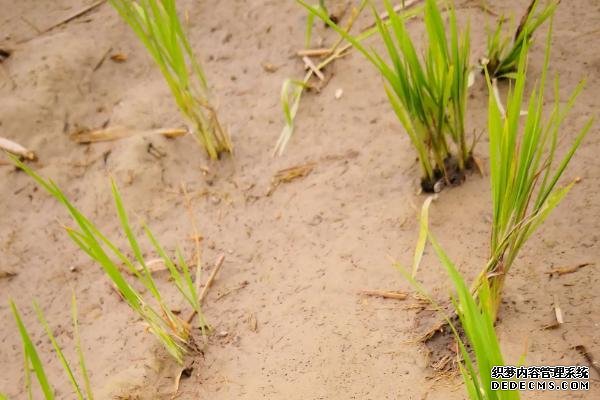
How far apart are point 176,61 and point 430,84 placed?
0.58 meters

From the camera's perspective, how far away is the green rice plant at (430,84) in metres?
1.26

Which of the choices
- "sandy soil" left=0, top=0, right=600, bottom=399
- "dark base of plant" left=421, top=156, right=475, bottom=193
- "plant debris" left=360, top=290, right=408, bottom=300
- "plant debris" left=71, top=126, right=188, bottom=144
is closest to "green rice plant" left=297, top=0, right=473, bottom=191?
"dark base of plant" left=421, top=156, right=475, bottom=193

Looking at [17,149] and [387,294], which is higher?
[17,149]

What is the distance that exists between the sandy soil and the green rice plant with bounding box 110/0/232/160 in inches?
3.0

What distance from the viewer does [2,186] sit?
5.85 ft

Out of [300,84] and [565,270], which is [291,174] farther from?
[565,270]

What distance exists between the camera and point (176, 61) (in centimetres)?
152

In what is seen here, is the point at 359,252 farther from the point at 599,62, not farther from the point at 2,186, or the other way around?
the point at 2,186

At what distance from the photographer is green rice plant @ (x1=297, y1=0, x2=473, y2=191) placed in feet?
4.14

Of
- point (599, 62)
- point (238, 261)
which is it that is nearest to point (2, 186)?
point (238, 261)

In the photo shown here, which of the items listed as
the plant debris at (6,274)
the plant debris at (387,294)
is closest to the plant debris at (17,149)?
the plant debris at (6,274)

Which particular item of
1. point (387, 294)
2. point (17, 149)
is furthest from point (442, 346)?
point (17, 149)

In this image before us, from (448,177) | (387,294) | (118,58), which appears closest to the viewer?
(387,294)

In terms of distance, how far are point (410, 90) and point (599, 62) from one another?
25.2 inches
